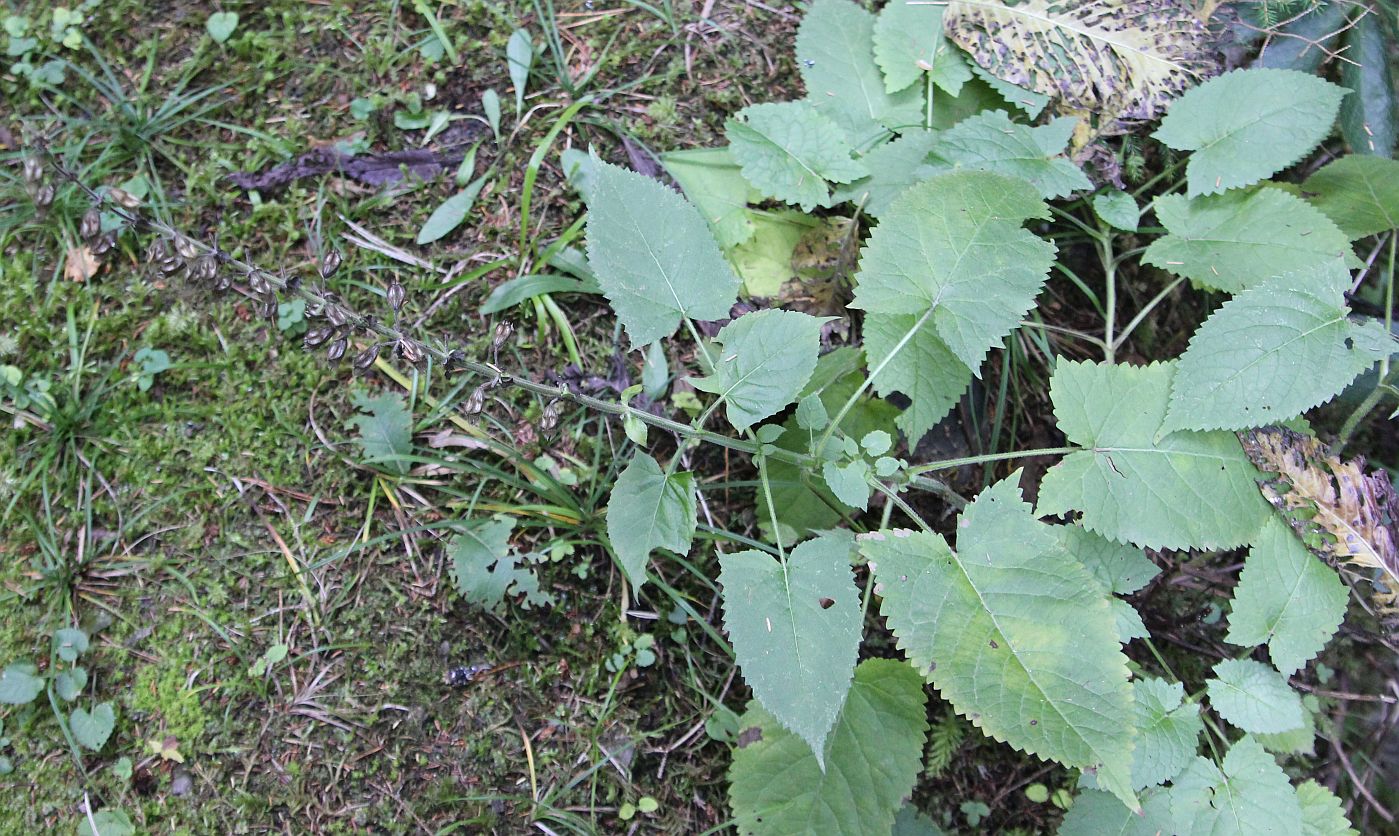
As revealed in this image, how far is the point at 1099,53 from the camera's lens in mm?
2598

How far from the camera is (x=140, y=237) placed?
2.55 meters

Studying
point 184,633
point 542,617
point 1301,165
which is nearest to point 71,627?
point 184,633

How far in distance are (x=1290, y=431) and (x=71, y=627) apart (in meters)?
3.31

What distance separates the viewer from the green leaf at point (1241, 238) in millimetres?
2301

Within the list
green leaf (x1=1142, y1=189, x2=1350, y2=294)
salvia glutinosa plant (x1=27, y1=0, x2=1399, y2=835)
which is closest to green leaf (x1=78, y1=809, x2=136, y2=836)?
salvia glutinosa plant (x1=27, y1=0, x2=1399, y2=835)

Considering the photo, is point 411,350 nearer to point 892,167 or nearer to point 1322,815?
point 892,167

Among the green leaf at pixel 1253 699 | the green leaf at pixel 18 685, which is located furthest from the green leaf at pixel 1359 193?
the green leaf at pixel 18 685

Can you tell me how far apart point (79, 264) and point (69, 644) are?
1120 mm

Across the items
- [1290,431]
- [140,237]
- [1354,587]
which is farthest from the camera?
[140,237]

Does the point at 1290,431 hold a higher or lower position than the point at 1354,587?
higher

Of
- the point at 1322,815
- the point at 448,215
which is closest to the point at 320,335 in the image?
the point at 448,215

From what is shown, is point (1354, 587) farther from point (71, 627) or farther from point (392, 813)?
point (71, 627)

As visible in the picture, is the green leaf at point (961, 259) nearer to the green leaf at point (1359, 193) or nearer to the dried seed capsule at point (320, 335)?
the green leaf at point (1359, 193)

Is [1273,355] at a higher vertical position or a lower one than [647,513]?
higher
